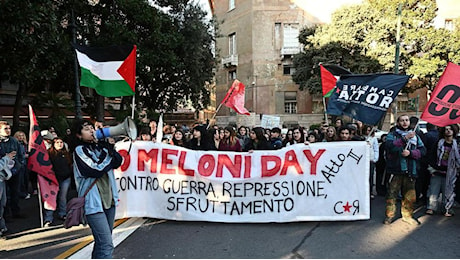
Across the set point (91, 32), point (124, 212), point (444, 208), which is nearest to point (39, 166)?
point (124, 212)

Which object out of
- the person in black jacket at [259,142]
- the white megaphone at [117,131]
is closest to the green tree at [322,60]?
the person in black jacket at [259,142]

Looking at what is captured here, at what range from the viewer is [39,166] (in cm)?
529

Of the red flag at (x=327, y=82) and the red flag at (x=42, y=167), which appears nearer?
the red flag at (x=42, y=167)

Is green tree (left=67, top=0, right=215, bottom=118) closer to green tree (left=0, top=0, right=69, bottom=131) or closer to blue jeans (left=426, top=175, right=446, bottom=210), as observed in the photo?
green tree (left=0, top=0, right=69, bottom=131)

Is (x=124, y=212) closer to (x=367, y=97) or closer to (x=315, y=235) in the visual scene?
(x=315, y=235)

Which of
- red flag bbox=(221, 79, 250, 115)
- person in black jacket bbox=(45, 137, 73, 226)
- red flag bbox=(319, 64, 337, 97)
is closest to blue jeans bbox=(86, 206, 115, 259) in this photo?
person in black jacket bbox=(45, 137, 73, 226)

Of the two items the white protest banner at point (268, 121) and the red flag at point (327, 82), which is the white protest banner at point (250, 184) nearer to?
the red flag at point (327, 82)

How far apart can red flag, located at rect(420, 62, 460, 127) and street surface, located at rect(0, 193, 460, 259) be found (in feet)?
5.26

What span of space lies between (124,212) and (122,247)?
1110mm

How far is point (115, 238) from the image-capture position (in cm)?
445

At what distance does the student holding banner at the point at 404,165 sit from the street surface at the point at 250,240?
238mm

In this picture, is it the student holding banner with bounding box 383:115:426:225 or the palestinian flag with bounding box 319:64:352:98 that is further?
the palestinian flag with bounding box 319:64:352:98

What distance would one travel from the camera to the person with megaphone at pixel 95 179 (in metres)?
3.02

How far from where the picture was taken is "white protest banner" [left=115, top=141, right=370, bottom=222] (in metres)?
5.02
